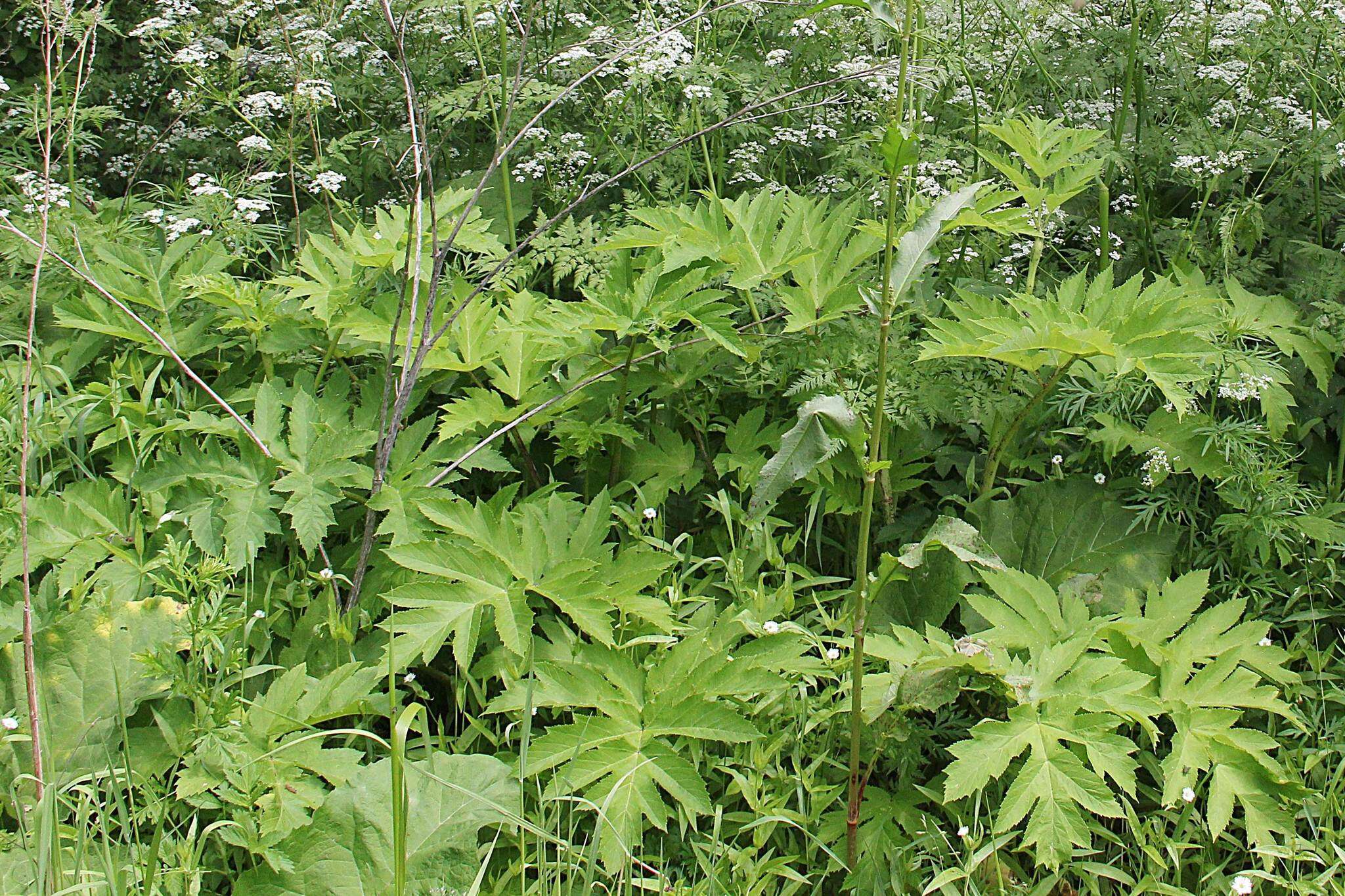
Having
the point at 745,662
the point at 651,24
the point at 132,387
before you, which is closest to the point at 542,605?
the point at 745,662

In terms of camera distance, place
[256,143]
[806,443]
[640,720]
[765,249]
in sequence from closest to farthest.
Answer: [806,443] → [640,720] → [765,249] → [256,143]

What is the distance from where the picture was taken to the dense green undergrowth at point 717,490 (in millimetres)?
1919

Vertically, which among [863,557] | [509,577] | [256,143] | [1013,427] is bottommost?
[509,577]

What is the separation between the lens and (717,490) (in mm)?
2834

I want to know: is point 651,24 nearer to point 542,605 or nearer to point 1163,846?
point 542,605

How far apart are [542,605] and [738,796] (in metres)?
0.55

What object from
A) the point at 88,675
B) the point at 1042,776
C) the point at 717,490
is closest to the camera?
the point at 1042,776

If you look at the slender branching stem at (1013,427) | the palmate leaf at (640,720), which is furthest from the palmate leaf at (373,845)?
the slender branching stem at (1013,427)

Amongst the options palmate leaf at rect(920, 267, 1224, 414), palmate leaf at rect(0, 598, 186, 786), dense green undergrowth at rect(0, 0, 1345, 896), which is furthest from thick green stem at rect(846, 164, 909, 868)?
palmate leaf at rect(0, 598, 186, 786)

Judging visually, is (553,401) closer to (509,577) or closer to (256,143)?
(509,577)

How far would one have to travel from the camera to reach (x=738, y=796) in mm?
2133

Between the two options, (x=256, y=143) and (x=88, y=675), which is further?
(x=256, y=143)

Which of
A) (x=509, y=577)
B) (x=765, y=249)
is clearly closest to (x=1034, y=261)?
(x=765, y=249)

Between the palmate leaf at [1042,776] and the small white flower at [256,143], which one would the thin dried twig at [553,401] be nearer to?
the palmate leaf at [1042,776]
